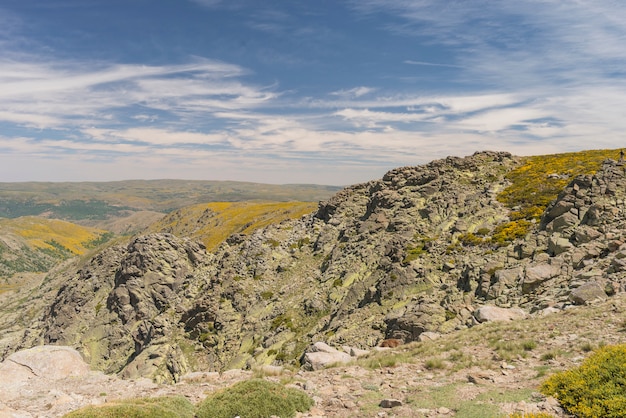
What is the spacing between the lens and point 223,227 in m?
156

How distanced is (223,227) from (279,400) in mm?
146179

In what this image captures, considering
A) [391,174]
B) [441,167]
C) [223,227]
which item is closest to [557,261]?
[441,167]

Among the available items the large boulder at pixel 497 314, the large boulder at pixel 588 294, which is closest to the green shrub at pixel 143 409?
the large boulder at pixel 497 314

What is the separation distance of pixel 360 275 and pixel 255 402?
3201 cm

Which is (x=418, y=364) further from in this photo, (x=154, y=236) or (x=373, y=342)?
(x=154, y=236)

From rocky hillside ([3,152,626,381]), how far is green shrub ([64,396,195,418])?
60.2ft

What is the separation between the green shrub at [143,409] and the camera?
1347 centimetres

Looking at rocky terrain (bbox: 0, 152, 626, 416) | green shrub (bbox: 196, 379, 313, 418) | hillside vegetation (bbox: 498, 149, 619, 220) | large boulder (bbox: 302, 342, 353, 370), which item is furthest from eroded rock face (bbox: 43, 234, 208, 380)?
hillside vegetation (bbox: 498, 149, 619, 220)

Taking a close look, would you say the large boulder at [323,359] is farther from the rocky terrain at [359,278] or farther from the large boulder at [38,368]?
the large boulder at [38,368]

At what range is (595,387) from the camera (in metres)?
12.6

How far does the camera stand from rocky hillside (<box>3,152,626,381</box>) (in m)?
30.4

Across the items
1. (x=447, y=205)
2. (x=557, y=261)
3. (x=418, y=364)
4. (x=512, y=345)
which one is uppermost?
(x=447, y=205)

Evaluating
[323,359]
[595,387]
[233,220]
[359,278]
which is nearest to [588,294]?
[595,387]

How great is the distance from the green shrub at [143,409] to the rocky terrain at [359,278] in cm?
635
